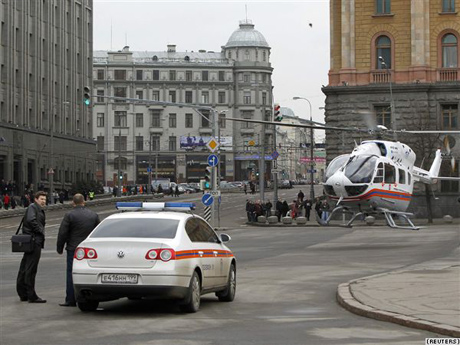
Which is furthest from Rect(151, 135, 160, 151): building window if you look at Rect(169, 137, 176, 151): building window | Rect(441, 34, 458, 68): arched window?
Rect(441, 34, 458, 68): arched window

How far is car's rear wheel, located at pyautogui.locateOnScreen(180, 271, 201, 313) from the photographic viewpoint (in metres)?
14.4

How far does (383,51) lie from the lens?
216 ft

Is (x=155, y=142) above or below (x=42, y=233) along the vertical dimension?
above

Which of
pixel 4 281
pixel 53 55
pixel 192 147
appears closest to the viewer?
pixel 4 281

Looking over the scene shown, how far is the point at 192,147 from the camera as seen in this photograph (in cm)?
14962

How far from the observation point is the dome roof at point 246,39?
15400 centimetres

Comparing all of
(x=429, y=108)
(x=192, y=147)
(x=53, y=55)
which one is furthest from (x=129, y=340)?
(x=192, y=147)

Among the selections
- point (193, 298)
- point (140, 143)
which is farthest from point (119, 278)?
point (140, 143)

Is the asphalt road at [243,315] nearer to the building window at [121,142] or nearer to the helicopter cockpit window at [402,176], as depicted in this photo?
the helicopter cockpit window at [402,176]

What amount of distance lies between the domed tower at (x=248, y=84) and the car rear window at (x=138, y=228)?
137 meters

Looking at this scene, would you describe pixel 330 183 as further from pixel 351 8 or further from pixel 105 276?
pixel 351 8

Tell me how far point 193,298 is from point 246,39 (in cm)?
14160

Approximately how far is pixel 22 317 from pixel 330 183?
23.4m

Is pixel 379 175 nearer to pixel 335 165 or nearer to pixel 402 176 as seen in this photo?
pixel 402 176
